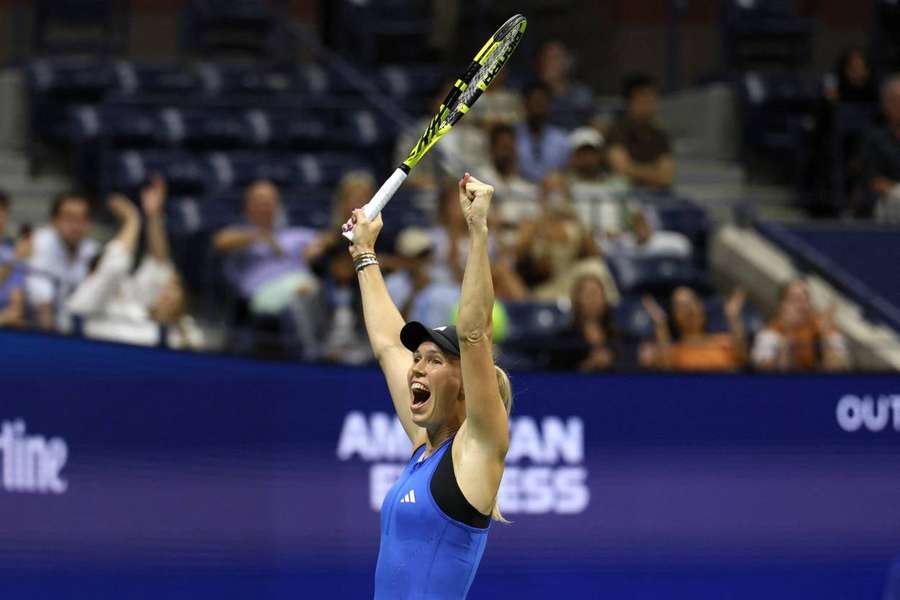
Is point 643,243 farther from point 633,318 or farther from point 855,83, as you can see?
point 855,83

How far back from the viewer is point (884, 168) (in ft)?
42.5

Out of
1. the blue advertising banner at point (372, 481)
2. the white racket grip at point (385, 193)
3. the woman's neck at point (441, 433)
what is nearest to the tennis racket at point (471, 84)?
the white racket grip at point (385, 193)

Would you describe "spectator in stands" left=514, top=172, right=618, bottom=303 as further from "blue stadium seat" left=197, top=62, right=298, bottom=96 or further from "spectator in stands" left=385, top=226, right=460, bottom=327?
"blue stadium seat" left=197, top=62, right=298, bottom=96

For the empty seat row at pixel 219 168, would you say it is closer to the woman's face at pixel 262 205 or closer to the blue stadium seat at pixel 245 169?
the blue stadium seat at pixel 245 169

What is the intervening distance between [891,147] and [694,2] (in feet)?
17.9

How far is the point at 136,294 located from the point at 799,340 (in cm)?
367

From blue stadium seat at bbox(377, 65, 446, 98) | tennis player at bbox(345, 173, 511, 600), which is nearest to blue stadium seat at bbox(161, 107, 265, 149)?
blue stadium seat at bbox(377, 65, 446, 98)

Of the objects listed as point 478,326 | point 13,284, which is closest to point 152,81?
point 13,284

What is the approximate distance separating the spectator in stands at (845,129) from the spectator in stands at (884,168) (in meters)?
0.27

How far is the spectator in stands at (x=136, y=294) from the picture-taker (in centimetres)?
876

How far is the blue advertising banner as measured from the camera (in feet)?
27.8

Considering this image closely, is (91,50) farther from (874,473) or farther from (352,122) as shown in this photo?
(874,473)

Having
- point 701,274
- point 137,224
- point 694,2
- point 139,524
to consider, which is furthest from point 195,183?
point 694,2

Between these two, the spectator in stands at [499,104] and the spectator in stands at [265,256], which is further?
the spectator in stands at [499,104]
